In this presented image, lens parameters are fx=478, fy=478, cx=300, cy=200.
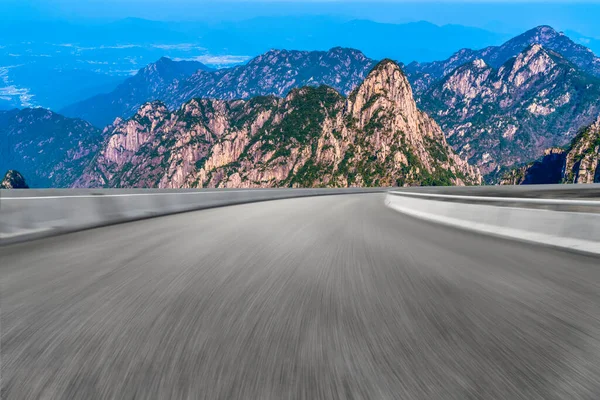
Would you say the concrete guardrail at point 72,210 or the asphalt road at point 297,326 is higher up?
the asphalt road at point 297,326

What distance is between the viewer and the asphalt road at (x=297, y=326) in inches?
93.9

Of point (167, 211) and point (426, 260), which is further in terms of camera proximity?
point (167, 211)

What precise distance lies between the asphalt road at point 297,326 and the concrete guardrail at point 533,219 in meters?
0.90

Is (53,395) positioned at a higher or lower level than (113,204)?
higher

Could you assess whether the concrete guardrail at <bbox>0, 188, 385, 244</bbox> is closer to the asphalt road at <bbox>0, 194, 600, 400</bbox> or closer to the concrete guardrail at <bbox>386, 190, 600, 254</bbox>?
the asphalt road at <bbox>0, 194, 600, 400</bbox>

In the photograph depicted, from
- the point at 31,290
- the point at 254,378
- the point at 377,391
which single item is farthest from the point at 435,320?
the point at 31,290

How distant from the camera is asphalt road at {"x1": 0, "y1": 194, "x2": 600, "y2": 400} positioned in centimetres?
238

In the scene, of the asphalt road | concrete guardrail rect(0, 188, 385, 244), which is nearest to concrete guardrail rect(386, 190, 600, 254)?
the asphalt road

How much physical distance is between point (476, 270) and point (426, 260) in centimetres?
89

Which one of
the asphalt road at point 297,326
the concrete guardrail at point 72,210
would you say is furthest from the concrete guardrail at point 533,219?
the concrete guardrail at point 72,210

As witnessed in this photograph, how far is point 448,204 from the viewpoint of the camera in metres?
14.3

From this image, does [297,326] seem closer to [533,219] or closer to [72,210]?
[533,219]

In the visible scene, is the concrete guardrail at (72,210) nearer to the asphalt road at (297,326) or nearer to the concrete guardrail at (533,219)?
the asphalt road at (297,326)

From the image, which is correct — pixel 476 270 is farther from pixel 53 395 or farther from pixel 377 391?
pixel 53 395
